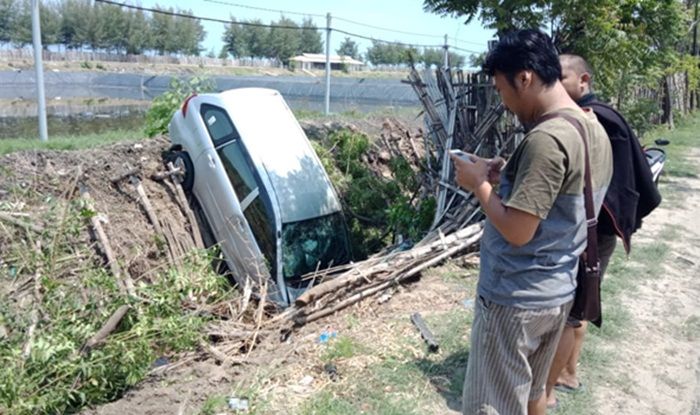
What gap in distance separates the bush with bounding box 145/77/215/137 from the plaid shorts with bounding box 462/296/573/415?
855 cm

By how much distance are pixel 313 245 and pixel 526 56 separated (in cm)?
566

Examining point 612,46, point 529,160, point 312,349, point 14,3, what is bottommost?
point 312,349

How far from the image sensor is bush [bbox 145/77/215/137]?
10070mm

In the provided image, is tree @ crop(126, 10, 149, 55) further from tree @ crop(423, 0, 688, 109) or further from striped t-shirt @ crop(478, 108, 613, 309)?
striped t-shirt @ crop(478, 108, 613, 309)

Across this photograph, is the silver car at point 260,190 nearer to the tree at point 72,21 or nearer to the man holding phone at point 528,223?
the man holding phone at point 528,223

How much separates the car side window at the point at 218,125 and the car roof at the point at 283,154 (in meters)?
0.10

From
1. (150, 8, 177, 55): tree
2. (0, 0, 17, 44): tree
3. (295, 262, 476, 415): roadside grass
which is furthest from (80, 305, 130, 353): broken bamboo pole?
(150, 8, 177, 55): tree

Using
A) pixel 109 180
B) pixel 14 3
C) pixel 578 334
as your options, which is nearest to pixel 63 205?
pixel 109 180

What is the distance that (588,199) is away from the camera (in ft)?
7.60

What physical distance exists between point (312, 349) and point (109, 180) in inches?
188

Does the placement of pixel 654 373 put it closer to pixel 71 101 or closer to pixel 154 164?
pixel 154 164

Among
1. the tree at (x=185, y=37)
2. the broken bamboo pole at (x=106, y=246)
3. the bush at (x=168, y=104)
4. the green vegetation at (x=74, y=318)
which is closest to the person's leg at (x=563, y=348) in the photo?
the green vegetation at (x=74, y=318)

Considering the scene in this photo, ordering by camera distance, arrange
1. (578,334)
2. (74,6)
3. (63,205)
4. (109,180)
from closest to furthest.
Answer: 1. (578,334)
2. (63,205)
3. (109,180)
4. (74,6)

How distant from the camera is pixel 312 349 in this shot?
4492 millimetres
